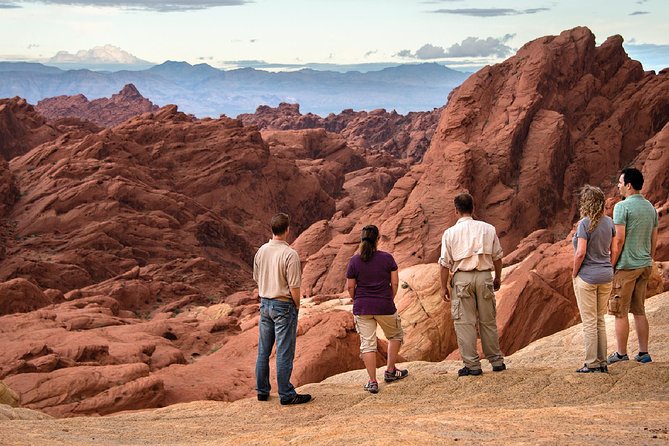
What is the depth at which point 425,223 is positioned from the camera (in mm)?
38094

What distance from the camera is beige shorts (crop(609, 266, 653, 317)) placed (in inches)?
428

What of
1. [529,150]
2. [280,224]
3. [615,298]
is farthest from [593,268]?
[529,150]

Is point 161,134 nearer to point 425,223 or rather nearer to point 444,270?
point 425,223

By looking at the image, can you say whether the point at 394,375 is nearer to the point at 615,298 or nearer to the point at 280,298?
the point at 280,298

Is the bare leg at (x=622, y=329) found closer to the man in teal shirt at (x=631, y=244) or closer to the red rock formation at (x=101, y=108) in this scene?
the man in teal shirt at (x=631, y=244)

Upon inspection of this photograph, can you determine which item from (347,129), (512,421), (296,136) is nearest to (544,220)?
(512,421)

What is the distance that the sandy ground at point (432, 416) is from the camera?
313 inches

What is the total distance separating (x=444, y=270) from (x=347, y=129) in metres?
122

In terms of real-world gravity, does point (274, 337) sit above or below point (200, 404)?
above

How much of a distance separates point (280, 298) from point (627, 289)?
445 cm

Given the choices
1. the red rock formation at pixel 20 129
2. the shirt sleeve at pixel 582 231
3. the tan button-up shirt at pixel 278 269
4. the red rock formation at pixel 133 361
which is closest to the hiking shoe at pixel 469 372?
the shirt sleeve at pixel 582 231

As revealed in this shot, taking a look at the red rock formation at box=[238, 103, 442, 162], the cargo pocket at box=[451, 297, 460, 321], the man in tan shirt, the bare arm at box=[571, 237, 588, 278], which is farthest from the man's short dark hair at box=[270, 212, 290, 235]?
the red rock formation at box=[238, 103, 442, 162]

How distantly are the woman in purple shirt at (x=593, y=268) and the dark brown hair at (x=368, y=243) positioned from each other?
2.53 m

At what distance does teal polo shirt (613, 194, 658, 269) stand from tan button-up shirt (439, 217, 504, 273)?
1.57 metres
